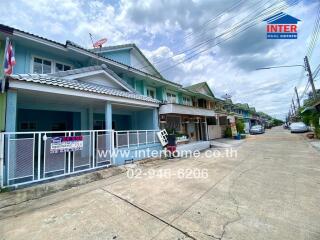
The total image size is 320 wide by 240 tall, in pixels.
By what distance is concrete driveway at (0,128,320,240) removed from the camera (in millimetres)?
3137

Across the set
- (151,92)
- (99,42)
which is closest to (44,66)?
(99,42)

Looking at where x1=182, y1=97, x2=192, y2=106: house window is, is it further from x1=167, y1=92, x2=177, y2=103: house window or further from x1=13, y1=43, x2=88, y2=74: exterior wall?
x1=13, y1=43, x2=88, y2=74: exterior wall

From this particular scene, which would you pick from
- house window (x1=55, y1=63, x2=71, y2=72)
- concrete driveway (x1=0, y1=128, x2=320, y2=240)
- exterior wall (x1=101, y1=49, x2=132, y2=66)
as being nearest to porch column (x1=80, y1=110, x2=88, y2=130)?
house window (x1=55, y1=63, x2=71, y2=72)

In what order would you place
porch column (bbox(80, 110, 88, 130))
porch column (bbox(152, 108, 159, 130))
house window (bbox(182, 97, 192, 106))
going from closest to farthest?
1. porch column (bbox(80, 110, 88, 130))
2. porch column (bbox(152, 108, 159, 130))
3. house window (bbox(182, 97, 192, 106))

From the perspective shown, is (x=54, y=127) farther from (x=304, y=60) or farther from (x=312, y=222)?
(x=304, y=60)

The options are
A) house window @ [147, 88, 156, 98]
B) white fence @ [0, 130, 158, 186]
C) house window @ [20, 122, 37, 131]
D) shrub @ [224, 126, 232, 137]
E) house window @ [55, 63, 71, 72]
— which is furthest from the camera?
shrub @ [224, 126, 232, 137]

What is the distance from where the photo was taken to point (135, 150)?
31.9ft

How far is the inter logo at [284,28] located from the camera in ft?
31.2

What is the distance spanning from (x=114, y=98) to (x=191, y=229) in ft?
23.0

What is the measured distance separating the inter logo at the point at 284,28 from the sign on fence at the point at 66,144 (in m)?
11.3

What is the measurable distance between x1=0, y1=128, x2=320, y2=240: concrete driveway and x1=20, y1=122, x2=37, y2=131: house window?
6.63 m

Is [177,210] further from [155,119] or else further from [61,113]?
[61,113]

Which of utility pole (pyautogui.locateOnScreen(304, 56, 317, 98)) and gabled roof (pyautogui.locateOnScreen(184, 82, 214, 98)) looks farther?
gabled roof (pyautogui.locateOnScreen(184, 82, 214, 98))

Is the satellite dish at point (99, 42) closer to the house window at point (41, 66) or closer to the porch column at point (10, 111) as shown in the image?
the house window at point (41, 66)
